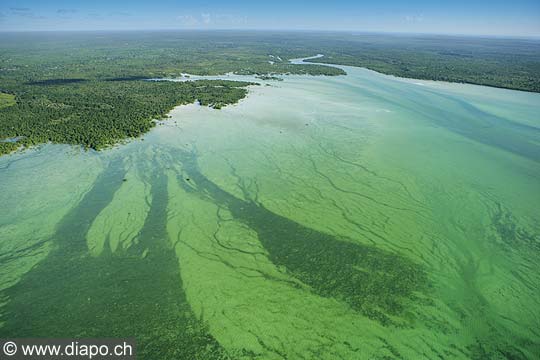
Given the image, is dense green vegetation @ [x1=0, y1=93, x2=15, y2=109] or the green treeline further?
dense green vegetation @ [x1=0, y1=93, x2=15, y2=109]

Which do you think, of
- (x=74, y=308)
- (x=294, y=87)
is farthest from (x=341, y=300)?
(x=294, y=87)

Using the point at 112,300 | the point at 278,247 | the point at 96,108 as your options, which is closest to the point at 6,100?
the point at 96,108

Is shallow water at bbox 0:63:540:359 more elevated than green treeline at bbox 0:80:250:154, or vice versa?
green treeline at bbox 0:80:250:154

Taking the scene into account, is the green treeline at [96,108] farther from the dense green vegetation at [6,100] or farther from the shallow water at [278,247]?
the shallow water at [278,247]

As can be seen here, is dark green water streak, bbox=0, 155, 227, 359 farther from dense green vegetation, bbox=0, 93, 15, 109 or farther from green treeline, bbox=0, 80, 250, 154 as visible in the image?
dense green vegetation, bbox=0, 93, 15, 109

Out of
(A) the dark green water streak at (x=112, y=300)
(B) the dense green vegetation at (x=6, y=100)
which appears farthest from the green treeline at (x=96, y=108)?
(A) the dark green water streak at (x=112, y=300)

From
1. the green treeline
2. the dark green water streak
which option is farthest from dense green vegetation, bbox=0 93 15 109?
the dark green water streak

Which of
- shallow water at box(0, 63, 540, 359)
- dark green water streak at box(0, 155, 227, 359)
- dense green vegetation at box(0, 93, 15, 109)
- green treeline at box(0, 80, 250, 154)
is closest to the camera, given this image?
dark green water streak at box(0, 155, 227, 359)

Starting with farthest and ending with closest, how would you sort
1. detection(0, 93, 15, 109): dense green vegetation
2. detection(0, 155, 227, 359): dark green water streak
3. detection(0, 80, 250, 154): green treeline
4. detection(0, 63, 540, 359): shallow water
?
1. detection(0, 93, 15, 109): dense green vegetation
2. detection(0, 80, 250, 154): green treeline
3. detection(0, 63, 540, 359): shallow water
4. detection(0, 155, 227, 359): dark green water streak
